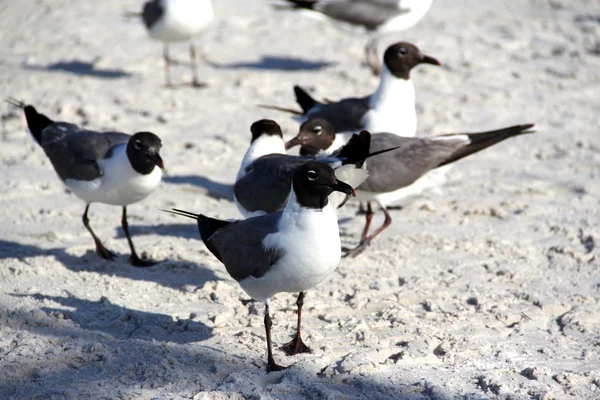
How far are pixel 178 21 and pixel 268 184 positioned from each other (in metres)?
4.31

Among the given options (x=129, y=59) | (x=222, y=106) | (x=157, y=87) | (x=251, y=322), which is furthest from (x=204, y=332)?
(x=129, y=59)

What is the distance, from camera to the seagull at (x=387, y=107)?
262 inches

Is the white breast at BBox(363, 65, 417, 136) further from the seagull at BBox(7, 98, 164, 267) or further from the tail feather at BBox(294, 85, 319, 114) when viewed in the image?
the seagull at BBox(7, 98, 164, 267)

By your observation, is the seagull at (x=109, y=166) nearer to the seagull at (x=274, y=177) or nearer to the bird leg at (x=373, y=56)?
the seagull at (x=274, y=177)

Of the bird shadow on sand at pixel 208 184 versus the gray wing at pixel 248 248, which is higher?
the gray wing at pixel 248 248

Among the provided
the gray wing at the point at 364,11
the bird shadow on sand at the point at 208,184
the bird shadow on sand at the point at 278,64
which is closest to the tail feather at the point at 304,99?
the bird shadow on sand at the point at 208,184

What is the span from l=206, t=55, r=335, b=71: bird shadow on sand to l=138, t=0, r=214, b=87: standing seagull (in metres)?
0.54

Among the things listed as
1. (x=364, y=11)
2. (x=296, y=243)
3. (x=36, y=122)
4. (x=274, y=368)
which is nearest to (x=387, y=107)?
(x=36, y=122)

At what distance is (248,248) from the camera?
4094mm

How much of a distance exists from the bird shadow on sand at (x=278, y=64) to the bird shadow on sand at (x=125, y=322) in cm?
513

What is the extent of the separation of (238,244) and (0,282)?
5.37ft

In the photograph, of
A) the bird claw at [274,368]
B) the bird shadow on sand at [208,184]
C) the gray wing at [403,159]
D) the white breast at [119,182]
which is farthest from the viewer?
the bird shadow on sand at [208,184]

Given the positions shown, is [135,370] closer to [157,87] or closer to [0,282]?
[0,282]

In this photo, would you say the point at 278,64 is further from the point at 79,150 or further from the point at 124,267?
the point at 124,267
